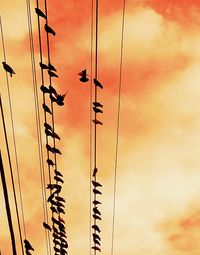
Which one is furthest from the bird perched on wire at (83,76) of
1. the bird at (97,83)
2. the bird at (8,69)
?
the bird at (8,69)

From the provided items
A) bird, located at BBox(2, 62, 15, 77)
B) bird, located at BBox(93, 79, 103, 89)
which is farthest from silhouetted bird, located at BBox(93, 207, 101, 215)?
bird, located at BBox(2, 62, 15, 77)

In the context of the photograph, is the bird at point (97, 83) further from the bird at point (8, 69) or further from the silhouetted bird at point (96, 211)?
the silhouetted bird at point (96, 211)

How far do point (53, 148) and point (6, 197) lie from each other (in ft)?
16.1

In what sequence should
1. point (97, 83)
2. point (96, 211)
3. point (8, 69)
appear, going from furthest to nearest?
point (96, 211) < point (8, 69) < point (97, 83)

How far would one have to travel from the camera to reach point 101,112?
12453 millimetres

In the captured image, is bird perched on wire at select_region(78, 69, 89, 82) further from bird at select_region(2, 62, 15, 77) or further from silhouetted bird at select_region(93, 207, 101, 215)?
silhouetted bird at select_region(93, 207, 101, 215)

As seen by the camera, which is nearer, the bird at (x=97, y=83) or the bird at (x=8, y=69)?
the bird at (x=97, y=83)

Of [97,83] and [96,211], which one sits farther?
[96,211]

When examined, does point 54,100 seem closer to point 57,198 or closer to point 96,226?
point 57,198

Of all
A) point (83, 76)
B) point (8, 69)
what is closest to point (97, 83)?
point (83, 76)

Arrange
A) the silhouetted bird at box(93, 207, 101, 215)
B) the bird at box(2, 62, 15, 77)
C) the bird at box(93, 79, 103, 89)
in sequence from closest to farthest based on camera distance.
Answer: the bird at box(93, 79, 103, 89) → the bird at box(2, 62, 15, 77) → the silhouetted bird at box(93, 207, 101, 215)

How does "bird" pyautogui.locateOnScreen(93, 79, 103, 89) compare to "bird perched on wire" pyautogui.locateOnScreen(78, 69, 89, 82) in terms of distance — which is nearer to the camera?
"bird" pyautogui.locateOnScreen(93, 79, 103, 89)

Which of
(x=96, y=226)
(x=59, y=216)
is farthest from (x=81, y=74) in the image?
(x=96, y=226)

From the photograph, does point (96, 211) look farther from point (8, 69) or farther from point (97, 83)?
point (8, 69)
